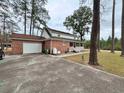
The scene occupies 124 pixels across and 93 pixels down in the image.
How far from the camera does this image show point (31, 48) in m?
24.8

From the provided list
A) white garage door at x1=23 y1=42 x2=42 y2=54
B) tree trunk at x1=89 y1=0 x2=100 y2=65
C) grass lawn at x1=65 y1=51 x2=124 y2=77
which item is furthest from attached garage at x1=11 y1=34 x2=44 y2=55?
tree trunk at x1=89 y1=0 x2=100 y2=65

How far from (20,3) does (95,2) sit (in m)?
6.17

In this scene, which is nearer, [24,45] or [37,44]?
[24,45]

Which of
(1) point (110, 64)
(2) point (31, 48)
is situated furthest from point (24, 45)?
(1) point (110, 64)

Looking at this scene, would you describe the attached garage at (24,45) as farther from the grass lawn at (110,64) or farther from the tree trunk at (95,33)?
the tree trunk at (95,33)

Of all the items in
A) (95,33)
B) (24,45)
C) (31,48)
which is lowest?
(31,48)

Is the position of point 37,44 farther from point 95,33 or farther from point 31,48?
point 95,33

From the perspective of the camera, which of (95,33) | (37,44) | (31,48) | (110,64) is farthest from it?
(37,44)

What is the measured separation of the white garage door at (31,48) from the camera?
2396 cm

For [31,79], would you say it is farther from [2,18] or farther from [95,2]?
[95,2]

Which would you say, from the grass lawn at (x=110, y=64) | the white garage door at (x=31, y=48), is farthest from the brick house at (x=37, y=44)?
the grass lawn at (x=110, y=64)

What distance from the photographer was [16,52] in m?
23.0

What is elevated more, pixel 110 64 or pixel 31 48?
pixel 31 48

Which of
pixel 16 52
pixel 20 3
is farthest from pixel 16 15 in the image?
pixel 16 52
